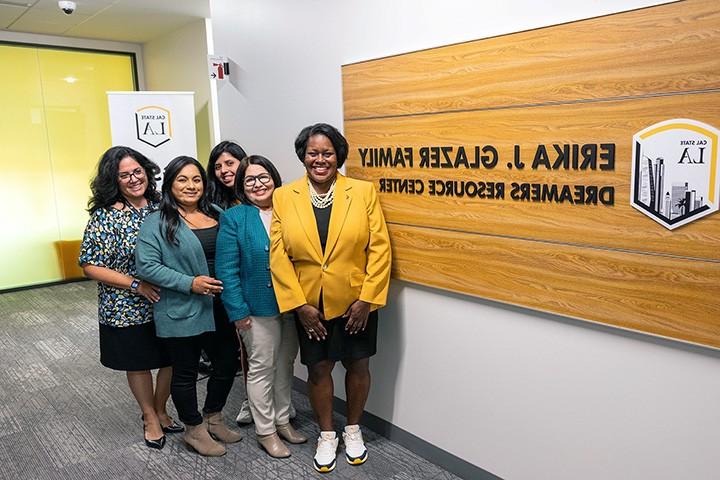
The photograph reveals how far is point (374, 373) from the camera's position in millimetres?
2658

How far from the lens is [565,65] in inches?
68.8

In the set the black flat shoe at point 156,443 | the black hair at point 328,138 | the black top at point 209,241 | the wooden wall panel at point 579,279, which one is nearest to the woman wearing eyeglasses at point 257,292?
the black top at point 209,241

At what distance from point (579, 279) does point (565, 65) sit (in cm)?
67

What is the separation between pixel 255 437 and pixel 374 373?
2.13ft

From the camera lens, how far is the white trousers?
8.02 feet

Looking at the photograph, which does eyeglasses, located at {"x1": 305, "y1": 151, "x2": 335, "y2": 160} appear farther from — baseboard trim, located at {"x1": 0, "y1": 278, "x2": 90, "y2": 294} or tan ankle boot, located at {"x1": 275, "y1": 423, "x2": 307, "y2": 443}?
baseboard trim, located at {"x1": 0, "y1": 278, "x2": 90, "y2": 294}

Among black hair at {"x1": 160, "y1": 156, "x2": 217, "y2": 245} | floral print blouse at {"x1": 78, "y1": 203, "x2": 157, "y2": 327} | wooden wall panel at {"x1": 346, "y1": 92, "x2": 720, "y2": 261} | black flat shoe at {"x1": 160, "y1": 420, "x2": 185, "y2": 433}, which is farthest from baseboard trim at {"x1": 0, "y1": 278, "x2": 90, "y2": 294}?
wooden wall panel at {"x1": 346, "y1": 92, "x2": 720, "y2": 261}

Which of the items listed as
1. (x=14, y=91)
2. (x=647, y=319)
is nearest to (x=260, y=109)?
(x=647, y=319)

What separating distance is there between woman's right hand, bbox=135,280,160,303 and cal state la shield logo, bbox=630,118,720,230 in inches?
73.0

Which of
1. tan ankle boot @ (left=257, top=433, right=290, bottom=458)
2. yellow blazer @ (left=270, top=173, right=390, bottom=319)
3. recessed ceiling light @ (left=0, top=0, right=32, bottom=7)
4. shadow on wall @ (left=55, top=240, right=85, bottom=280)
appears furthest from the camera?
shadow on wall @ (left=55, top=240, right=85, bottom=280)

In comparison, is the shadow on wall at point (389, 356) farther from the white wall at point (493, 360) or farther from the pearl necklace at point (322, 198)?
the pearl necklace at point (322, 198)

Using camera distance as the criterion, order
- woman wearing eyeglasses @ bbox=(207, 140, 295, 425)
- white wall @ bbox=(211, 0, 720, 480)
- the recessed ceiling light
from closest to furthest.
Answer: white wall @ bbox=(211, 0, 720, 480) < woman wearing eyeglasses @ bbox=(207, 140, 295, 425) < the recessed ceiling light

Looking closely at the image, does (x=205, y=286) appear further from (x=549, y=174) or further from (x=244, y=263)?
(x=549, y=174)

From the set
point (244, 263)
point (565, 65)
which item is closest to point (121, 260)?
point (244, 263)
